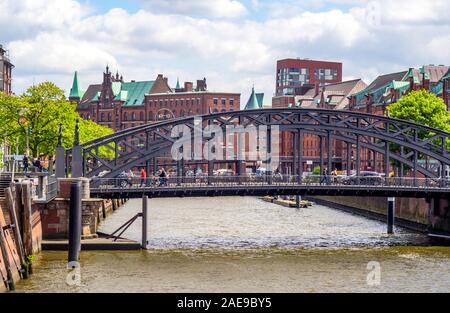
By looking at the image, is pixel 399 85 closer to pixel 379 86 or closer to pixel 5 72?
pixel 379 86

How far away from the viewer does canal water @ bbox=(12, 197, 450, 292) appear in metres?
43.5

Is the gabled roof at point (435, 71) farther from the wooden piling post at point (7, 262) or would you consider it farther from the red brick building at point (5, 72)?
the wooden piling post at point (7, 262)

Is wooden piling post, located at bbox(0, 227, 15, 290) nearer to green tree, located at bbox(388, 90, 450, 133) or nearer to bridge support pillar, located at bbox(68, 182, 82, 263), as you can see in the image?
bridge support pillar, located at bbox(68, 182, 82, 263)

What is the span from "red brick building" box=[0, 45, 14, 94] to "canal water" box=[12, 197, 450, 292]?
61.4 m

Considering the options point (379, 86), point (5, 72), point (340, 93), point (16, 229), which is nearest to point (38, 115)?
point (16, 229)

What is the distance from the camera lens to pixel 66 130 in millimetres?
84812

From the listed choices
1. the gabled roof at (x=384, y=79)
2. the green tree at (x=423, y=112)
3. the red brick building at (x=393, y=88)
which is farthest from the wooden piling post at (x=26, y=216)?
the gabled roof at (x=384, y=79)

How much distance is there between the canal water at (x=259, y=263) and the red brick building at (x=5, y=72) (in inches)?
2418

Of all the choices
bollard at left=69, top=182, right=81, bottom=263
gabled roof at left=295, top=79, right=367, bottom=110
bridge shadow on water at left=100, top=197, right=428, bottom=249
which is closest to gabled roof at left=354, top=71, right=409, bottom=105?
gabled roof at left=295, top=79, right=367, bottom=110

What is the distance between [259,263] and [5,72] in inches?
3569

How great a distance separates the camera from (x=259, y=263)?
167ft
